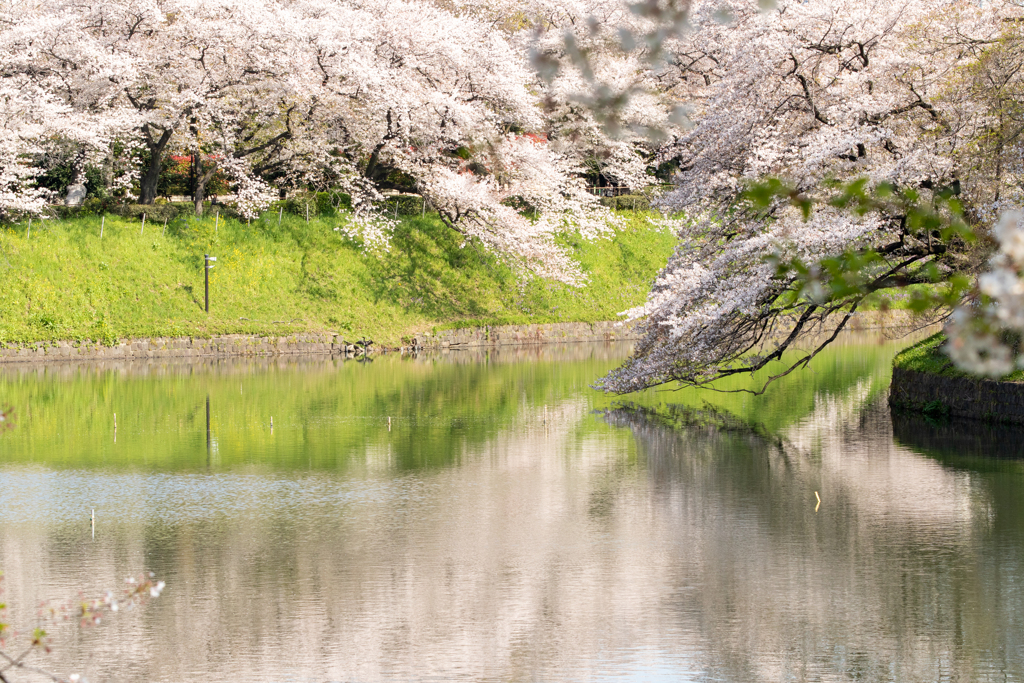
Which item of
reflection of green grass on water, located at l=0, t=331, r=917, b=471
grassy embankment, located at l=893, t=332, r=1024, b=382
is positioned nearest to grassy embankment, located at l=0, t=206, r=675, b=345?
reflection of green grass on water, located at l=0, t=331, r=917, b=471

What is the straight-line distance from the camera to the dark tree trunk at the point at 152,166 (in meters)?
42.9

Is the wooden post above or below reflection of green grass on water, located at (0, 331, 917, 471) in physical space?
above

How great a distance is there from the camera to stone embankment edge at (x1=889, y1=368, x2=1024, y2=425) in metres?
22.1

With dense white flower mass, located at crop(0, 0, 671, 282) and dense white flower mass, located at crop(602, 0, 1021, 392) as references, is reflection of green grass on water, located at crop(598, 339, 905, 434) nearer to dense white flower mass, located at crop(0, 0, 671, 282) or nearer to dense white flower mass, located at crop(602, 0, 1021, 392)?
dense white flower mass, located at crop(602, 0, 1021, 392)

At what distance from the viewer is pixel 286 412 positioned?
26.5 metres

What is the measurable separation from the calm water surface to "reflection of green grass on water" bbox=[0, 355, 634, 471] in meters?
0.15

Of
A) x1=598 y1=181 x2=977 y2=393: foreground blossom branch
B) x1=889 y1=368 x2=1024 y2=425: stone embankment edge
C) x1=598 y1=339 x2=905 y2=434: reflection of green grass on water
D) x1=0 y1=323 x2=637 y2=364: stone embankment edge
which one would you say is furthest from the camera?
x1=0 y1=323 x2=637 y2=364: stone embankment edge

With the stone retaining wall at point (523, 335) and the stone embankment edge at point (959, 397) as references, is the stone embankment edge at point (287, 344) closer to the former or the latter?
the stone retaining wall at point (523, 335)

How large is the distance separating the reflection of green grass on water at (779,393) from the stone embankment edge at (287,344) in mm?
5593

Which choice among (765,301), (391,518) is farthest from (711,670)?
(765,301)

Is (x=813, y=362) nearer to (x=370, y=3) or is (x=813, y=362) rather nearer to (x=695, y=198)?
(x=695, y=198)

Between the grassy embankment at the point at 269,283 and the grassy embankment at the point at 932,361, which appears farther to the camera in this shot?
the grassy embankment at the point at 269,283

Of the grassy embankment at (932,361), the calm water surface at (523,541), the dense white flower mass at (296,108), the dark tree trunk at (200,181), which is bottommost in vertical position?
the calm water surface at (523,541)

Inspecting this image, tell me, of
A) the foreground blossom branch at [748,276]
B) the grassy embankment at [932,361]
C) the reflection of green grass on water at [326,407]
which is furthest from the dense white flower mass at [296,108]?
the foreground blossom branch at [748,276]
